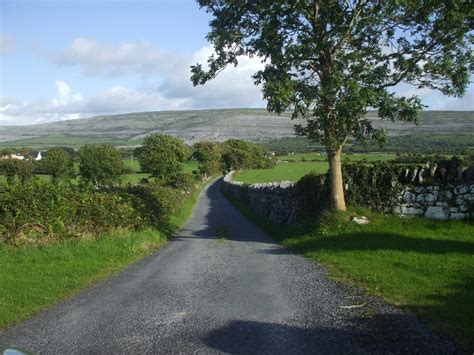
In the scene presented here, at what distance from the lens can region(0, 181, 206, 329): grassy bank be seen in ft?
28.7

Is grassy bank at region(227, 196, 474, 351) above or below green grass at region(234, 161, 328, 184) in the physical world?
above

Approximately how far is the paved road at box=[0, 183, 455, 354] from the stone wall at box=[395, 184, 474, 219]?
21.3 ft

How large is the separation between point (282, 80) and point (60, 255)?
8743 mm

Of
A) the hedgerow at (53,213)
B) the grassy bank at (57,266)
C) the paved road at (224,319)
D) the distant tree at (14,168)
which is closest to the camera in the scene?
the paved road at (224,319)

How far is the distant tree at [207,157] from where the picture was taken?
342ft

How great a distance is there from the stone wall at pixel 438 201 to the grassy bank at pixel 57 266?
9534 mm

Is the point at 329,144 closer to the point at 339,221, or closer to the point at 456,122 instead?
the point at 339,221

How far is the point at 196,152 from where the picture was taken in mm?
104812

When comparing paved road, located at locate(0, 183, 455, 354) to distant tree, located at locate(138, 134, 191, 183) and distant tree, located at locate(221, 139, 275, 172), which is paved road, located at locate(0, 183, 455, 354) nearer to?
distant tree, located at locate(138, 134, 191, 183)

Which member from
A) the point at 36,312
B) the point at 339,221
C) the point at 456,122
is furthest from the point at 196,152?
the point at 36,312

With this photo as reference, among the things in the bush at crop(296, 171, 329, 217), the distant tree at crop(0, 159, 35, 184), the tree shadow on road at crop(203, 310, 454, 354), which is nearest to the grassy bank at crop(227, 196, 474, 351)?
the tree shadow on road at crop(203, 310, 454, 354)

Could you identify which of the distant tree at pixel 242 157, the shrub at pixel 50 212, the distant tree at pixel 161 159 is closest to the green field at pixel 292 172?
the distant tree at pixel 161 159

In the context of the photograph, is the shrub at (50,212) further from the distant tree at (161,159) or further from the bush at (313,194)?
the distant tree at (161,159)

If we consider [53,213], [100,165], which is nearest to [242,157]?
[100,165]
